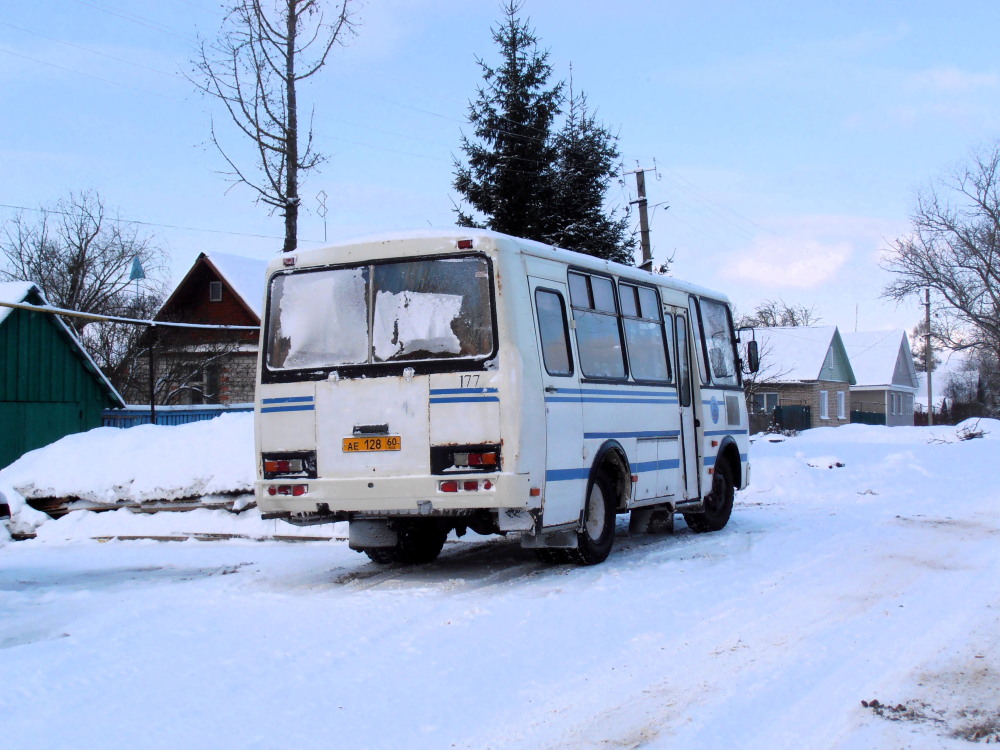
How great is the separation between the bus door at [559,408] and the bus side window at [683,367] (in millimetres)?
3062

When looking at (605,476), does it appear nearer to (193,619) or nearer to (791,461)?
Answer: (193,619)

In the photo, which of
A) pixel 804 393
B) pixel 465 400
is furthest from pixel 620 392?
pixel 804 393

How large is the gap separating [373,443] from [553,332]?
1.99 meters

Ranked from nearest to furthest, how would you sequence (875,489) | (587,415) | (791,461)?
(587,415)
(875,489)
(791,461)

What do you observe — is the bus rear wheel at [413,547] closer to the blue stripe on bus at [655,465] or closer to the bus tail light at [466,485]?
the bus tail light at [466,485]

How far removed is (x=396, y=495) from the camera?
9398mm

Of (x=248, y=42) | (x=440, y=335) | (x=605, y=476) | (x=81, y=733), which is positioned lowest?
(x=81, y=733)

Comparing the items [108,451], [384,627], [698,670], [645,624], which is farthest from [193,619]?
[108,451]

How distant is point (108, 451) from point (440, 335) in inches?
348

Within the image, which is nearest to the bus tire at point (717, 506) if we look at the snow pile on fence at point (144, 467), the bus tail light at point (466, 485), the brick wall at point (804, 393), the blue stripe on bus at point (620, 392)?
the blue stripe on bus at point (620, 392)

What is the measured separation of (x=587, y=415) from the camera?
412 inches

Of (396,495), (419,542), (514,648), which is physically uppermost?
(396,495)

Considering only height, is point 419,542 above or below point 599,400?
below

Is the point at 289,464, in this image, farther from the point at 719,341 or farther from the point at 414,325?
the point at 719,341
